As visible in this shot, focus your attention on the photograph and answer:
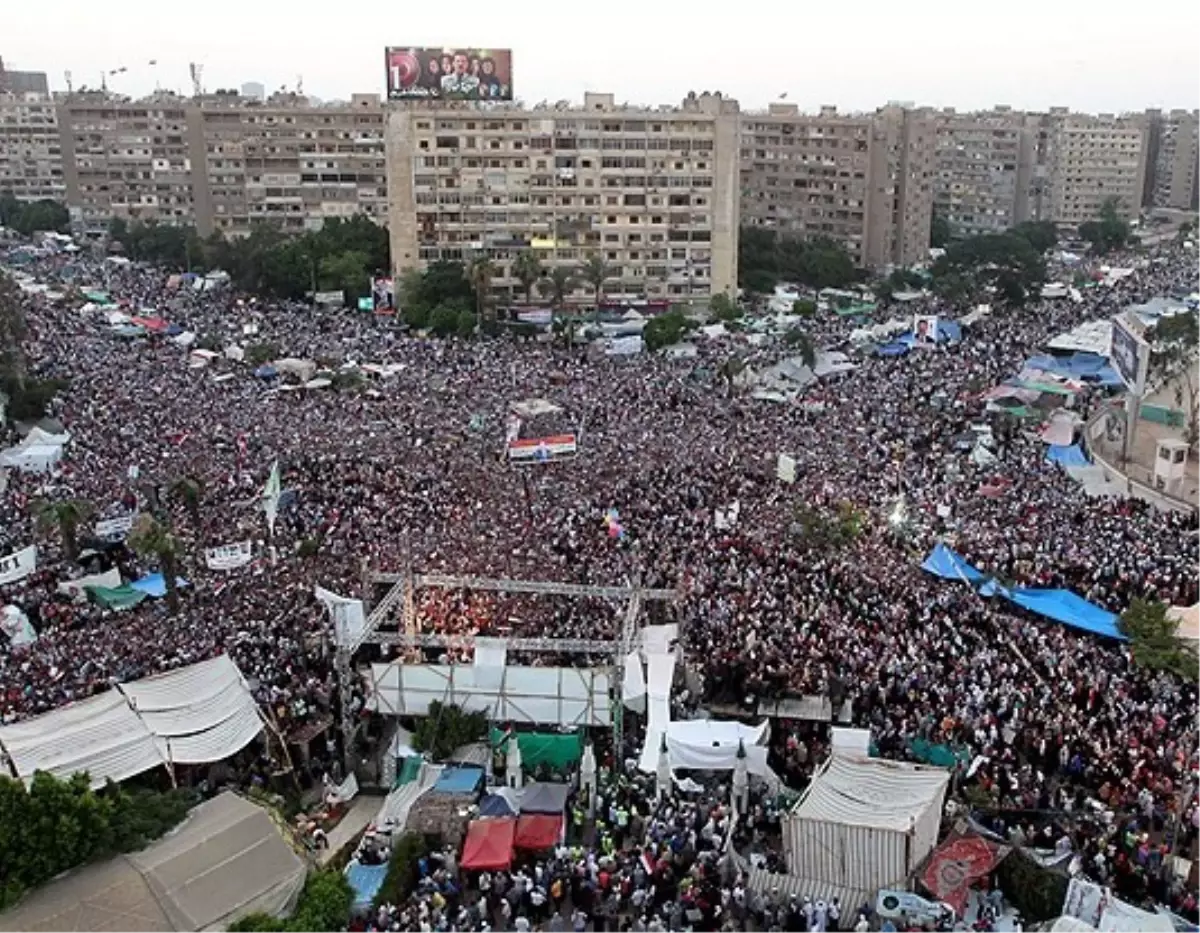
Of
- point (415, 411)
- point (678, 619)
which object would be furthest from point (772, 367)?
point (678, 619)

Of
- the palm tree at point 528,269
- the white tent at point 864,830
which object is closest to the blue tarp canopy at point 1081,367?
the palm tree at point 528,269

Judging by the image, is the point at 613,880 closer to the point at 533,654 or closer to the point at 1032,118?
the point at 533,654

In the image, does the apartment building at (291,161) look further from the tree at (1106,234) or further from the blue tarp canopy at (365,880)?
the blue tarp canopy at (365,880)

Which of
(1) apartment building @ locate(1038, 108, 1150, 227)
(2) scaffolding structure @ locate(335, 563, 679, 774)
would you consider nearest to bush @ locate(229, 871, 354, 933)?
(2) scaffolding structure @ locate(335, 563, 679, 774)

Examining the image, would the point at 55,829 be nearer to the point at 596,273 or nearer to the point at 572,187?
the point at 596,273

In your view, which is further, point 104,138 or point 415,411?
point 104,138

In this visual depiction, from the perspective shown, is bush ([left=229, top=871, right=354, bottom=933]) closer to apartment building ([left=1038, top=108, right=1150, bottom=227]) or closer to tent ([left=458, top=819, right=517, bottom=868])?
tent ([left=458, top=819, right=517, bottom=868])
